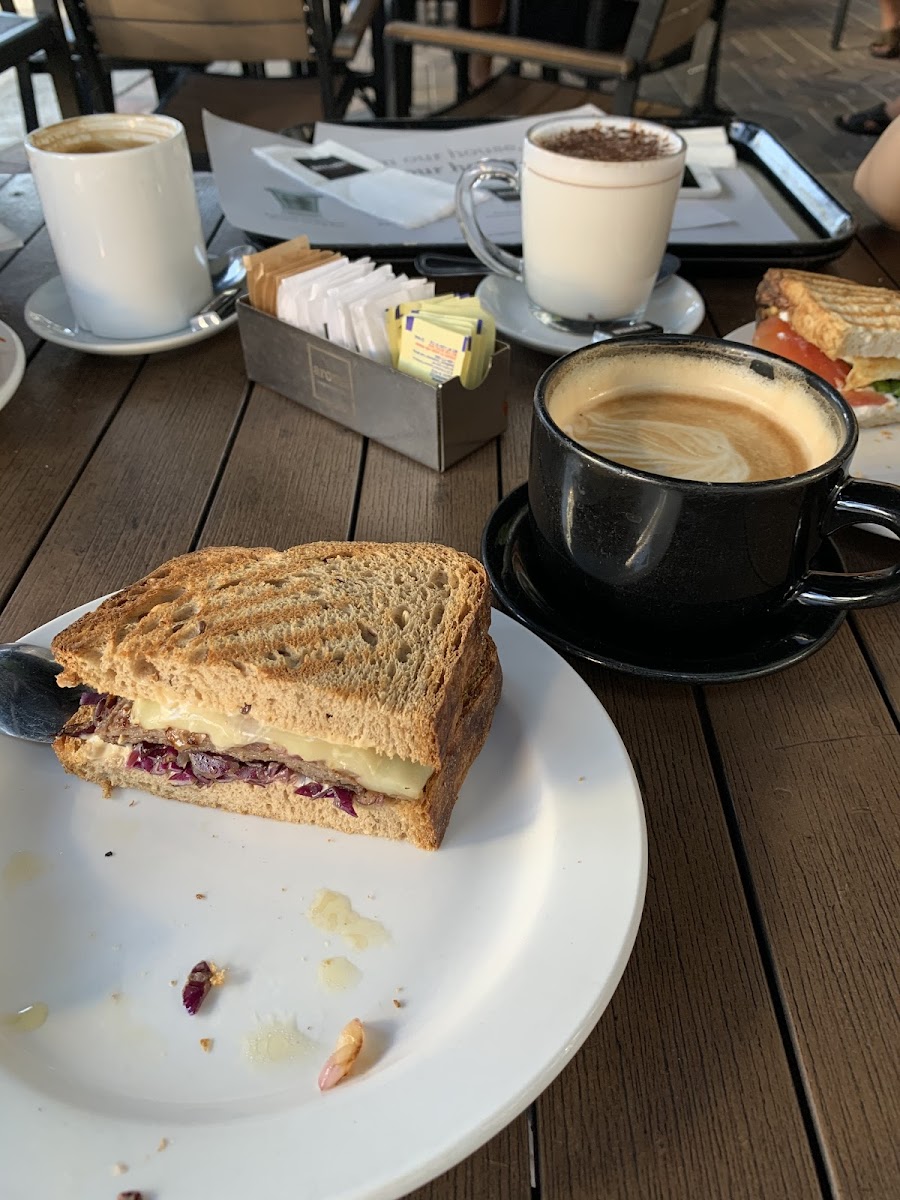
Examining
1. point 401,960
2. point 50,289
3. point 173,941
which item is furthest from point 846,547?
point 50,289

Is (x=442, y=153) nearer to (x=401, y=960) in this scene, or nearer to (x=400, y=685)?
(x=400, y=685)

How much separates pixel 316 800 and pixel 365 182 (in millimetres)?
1438

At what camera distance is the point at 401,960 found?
2.09 ft

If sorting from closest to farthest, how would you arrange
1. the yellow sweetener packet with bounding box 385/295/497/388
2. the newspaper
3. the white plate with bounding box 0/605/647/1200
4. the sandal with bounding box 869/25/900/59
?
1. the white plate with bounding box 0/605/647/1200
2. the yellow sweetener packet with bounding box 385/295/497/388
3. the newspaper
4. the sandal with bounding box 869/25/900/59

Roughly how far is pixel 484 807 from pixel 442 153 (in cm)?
167

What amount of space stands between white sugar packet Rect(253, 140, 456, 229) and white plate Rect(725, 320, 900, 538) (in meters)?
0.79

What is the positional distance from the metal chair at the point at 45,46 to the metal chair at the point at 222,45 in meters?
0.35

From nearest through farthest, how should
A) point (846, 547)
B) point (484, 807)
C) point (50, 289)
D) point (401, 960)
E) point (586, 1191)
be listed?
point (586, 1191)
point (401, 960)
point (484, 807)
point (846, 547)
point (50, 289)

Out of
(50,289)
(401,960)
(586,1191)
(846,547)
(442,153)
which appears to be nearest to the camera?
(586,1191)

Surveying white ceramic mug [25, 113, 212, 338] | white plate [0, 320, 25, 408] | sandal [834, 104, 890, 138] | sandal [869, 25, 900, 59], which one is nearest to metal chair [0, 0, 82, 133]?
white ceramic mug [25, 113, 212, 338]

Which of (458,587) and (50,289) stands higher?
(458,587)

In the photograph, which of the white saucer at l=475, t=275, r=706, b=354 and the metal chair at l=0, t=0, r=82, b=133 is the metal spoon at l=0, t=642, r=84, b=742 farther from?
the metal chair at l=0, t=0, r=82, b=133

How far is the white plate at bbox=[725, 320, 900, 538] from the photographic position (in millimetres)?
1098

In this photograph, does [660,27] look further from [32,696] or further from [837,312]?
[32,696]
